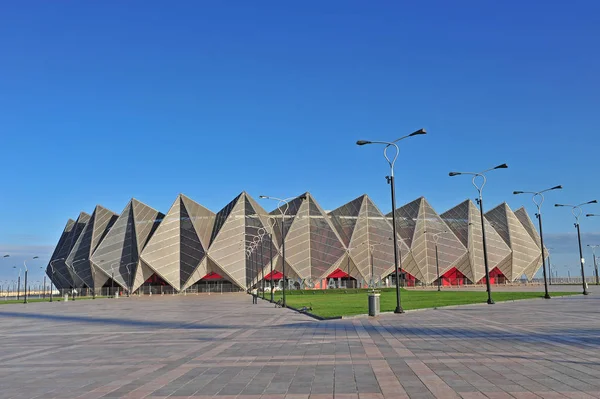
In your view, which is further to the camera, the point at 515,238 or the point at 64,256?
the point at 515,238

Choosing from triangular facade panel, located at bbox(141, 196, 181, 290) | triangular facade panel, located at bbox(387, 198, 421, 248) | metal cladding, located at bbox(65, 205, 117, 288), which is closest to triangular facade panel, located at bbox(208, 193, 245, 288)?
triangular facade panel, located at bbox(141, 196, 181, 290)

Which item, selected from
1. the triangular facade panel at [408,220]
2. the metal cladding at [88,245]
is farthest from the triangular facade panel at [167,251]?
the triangular facade panel at [408,220]

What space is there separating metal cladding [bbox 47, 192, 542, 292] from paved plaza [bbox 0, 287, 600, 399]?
69.2 m

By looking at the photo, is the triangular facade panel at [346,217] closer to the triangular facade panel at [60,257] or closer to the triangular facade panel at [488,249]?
the triangular facade panel at [488,249]

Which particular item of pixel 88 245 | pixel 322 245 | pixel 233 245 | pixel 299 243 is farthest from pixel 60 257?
pixel 322 245

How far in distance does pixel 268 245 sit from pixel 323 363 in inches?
3321

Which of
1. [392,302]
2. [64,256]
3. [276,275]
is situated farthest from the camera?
[64,256]

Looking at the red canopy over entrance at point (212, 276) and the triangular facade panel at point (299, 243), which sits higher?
the triangular facade panel at point (299, 243)

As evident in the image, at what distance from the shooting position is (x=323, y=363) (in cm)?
1128

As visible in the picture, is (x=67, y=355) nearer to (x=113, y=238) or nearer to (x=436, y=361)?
(x=436, y=361)

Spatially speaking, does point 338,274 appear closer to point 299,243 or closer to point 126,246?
point 299,243

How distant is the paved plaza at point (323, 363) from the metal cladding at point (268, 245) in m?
69.2

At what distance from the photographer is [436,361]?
1102cm

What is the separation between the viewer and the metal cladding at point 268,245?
92500 millimetres
